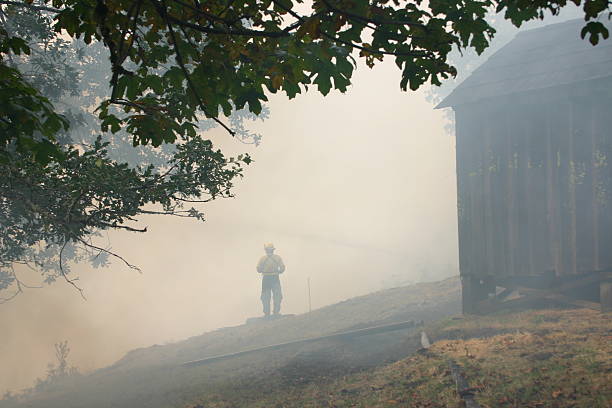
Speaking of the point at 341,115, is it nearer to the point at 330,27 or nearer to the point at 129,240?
the point at 129,240

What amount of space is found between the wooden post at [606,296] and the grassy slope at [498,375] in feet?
0.68

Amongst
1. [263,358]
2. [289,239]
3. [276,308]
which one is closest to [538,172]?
[263,358]

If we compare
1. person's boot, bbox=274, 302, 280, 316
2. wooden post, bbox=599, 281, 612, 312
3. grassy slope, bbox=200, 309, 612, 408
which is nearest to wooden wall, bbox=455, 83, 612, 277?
wooden post, bbox=599, 281, 612, 312

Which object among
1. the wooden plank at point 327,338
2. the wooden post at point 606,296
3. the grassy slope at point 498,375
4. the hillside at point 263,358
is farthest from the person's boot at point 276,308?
the wooden post at point 606,296

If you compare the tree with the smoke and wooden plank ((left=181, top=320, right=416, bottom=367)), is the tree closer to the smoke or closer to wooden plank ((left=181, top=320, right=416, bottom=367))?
wooden plank ((left=181, top=320, right=416, bottom=367))

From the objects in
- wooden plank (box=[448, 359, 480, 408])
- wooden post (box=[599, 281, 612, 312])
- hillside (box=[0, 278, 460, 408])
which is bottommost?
hillside (box=[0, 278, 460, 408])

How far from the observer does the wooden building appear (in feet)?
35.5

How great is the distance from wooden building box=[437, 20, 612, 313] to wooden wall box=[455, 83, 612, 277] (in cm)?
2

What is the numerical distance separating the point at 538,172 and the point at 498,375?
565 cm

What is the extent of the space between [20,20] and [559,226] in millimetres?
11266

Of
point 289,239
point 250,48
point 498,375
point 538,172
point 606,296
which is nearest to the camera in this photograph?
point 250,48

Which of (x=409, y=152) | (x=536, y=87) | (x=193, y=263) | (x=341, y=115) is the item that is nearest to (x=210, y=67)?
(x=536, y=87)

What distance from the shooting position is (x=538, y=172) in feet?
37.8

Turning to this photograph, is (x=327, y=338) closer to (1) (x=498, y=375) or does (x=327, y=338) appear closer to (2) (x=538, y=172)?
(2) (x=538, y=172)
